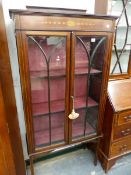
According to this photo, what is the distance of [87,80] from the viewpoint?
1421 millimetres

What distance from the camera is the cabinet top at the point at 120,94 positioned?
1.50 metres

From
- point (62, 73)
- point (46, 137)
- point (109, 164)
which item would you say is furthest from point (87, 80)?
point (109, 164)

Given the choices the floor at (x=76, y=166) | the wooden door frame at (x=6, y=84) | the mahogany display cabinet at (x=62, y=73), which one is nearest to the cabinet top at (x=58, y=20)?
the mahogany display cabinet at (x=62, y=73)

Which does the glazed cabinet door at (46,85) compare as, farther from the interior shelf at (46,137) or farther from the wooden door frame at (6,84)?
the wooden door frame at (6,84)

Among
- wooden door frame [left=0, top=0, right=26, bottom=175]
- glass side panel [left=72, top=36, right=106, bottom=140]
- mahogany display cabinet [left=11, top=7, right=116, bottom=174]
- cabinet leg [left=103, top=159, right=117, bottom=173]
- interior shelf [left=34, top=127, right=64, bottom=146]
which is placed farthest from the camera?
cabinet leg [left=103, top=159, right=117, bottom=173]

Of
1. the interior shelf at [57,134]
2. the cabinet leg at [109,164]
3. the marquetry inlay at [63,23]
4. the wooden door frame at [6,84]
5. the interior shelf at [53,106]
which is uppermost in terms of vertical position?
the marquetry inlay at [63,23]

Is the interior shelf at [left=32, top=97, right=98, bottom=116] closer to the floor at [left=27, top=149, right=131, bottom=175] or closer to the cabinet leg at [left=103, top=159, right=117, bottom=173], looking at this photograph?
the cabinet leg at [left=103, top=159, right=117, bottom=173]

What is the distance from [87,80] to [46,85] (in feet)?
1.30

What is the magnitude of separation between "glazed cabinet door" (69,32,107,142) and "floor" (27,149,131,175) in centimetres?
48

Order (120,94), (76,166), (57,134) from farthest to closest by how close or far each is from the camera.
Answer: (76,166) → (120,94) → (57,134)

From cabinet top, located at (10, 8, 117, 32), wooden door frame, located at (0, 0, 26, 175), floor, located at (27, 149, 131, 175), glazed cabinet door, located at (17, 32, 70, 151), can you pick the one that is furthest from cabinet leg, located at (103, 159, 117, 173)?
cabinet top, located at (10, 8, 117, 32)

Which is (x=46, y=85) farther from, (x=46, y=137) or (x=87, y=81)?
(x=46, y=137)

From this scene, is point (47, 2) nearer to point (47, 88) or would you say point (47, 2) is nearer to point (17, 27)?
point (17, 27)

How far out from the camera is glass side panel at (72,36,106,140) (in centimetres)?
131
